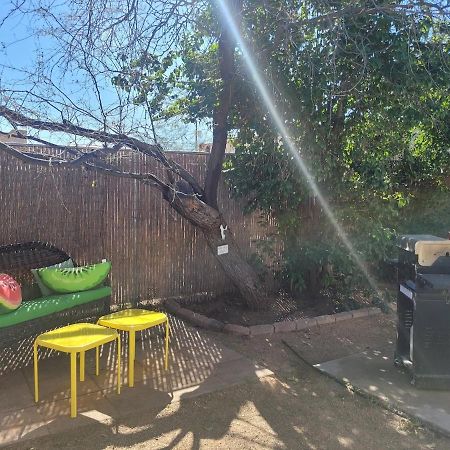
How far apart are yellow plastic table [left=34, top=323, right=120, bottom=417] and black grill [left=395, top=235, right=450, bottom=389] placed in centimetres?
250

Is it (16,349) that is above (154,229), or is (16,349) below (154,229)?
below

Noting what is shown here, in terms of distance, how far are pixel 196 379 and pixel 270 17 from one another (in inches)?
155

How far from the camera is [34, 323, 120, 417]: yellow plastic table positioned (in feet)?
10.7

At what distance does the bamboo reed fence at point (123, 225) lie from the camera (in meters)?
5.22

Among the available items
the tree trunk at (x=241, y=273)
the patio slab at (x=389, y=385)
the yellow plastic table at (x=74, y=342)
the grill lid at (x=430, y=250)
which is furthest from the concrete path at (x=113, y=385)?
the grill lid at (x=430, y=250)

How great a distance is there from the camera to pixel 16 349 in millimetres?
4609

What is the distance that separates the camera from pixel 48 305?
4.21 meters

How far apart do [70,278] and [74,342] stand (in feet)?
4.74

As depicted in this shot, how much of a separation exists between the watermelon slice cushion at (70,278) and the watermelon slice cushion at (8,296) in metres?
0.59

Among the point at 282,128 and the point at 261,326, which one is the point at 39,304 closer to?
the point at 261,326

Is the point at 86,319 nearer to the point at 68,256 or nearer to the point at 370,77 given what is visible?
the point at 68,256

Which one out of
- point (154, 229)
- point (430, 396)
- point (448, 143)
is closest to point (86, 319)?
point (154, 229)

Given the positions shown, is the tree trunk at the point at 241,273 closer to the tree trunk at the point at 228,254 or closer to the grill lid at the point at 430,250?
the tree trunk at the point at 228,254

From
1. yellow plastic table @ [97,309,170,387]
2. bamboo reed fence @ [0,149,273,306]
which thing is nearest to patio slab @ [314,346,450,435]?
yellow plastic table @ [97,309,170,387]
